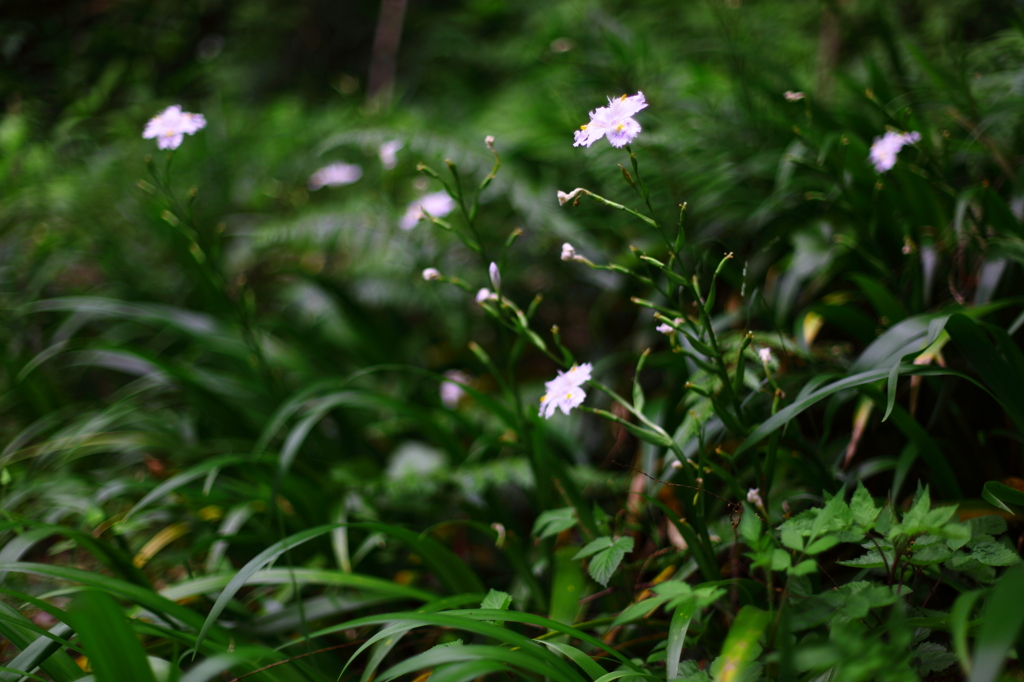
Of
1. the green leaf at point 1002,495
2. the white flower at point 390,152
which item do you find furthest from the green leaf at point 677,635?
the white flower at point 390,152

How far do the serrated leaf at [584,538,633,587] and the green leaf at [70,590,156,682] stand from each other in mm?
566

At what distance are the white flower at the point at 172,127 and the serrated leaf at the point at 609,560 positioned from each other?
114 centimetres

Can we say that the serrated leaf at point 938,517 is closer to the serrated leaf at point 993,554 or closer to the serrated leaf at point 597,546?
the serrated leaf at point 993,554

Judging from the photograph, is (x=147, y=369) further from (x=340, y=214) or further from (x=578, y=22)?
(x=578, y=22)

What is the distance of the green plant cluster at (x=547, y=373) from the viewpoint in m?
0.85

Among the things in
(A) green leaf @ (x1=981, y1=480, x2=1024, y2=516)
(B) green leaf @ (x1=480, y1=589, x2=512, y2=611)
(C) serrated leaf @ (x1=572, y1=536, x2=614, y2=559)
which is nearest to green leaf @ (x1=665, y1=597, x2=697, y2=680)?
(C) serrated leaf @ (x1=572, y1=536, x2=614, y2=559)

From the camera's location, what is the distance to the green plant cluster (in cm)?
85

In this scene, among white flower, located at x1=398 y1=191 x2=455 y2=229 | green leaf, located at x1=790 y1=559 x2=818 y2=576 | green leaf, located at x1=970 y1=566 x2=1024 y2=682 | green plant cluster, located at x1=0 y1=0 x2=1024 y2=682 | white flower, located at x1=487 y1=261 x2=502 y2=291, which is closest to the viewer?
green leaf, located at x1=970 y1=566 x2=1024 y2=682

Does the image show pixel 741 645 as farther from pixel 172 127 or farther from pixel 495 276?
pixel 172 127

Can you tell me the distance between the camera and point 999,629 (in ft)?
1.81

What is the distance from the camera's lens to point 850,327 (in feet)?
3.98

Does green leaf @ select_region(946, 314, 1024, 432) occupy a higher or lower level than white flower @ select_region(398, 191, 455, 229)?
higher

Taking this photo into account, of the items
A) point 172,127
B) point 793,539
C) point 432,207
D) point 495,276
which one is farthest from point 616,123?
point 432,207

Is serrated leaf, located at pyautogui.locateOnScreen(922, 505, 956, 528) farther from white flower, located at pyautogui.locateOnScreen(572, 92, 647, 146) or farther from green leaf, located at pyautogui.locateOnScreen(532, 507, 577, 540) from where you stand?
white flower, located at pyautogui.locateOnScreen(572, 92, 647, 146)
